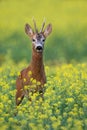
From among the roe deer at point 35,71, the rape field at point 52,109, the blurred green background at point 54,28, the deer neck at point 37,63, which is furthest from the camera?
the blurred green background at point 54,28

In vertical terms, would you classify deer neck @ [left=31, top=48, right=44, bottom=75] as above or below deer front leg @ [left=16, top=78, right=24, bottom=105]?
above

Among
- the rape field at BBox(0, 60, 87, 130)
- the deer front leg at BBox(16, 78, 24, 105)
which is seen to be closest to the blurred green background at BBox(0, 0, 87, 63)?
the deer front leg at BBox(16, 78, 24, 105)

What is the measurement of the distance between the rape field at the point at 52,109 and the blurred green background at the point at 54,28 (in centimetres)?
1088

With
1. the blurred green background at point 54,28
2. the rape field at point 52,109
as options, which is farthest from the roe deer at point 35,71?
the blurred green background at point 54,28

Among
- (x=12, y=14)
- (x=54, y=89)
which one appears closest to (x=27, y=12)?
(x=12, y=14)

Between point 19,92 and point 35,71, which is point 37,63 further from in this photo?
point 19,92

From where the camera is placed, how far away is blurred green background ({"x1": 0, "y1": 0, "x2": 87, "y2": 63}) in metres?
26.0

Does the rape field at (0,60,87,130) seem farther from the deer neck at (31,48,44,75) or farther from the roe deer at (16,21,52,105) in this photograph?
the deer neck at (31,48,44,75)

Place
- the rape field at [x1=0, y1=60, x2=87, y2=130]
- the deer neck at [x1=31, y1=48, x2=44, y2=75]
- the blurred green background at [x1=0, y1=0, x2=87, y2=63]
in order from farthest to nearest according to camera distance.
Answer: the blurred green background at [x1=0, y1=0, x2=87, y2=63], the deer neck at [x1=31, y1=48, x2=44, y2=75], the rape field at [x1=0, y1=60, x2=87, y2=130]

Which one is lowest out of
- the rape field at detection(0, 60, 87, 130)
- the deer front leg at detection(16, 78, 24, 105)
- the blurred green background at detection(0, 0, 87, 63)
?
the rape field at detection(0, 60, 87, 130)

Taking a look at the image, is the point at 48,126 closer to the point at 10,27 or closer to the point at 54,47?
the point at 54,47

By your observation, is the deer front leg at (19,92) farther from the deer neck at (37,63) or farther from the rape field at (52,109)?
the deer neck at (37,63)

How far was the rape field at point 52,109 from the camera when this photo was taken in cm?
1009

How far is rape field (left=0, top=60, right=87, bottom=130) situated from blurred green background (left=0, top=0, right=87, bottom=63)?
10.9 m
